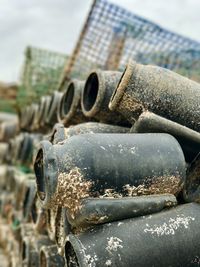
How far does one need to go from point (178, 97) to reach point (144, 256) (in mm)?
508

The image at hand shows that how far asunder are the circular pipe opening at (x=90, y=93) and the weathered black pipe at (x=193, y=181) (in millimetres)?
602

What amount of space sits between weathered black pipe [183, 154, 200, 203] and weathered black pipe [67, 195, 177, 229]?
0.13 metres

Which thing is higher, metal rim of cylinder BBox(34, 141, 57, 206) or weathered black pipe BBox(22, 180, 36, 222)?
metal rim of cylinder BBox(34, 141, 57, 206)

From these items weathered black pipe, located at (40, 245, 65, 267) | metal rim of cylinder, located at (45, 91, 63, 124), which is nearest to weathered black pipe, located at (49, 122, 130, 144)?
weathered black pipe, located at (40, 245, 65, 267)

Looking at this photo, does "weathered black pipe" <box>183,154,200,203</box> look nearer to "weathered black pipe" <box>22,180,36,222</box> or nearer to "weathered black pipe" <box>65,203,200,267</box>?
"weathered black pipe" <box>65,203,200,267</box>

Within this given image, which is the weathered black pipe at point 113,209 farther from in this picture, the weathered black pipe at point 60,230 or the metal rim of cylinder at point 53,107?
the metal rim of cylinder at point 53,107

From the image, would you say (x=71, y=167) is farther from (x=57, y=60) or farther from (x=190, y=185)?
(x=57, y=60)

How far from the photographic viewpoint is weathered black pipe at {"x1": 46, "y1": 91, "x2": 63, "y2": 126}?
2.52 m

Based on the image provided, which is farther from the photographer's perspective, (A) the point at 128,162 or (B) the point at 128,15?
(B) the point at 128,15

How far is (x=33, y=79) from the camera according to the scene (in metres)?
4.25

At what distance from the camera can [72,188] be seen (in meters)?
0.92

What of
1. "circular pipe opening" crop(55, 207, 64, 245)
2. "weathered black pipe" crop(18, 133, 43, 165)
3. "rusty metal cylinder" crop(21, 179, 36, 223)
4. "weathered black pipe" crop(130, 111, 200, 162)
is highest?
"weathered black pipe" crop(130, 111, 200, 162)

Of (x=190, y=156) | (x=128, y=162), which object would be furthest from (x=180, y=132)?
(x=128, y=162)

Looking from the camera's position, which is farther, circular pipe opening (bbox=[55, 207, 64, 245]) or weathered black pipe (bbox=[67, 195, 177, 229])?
circular pipe opening (bbox=[55, 207, 64, 245])
